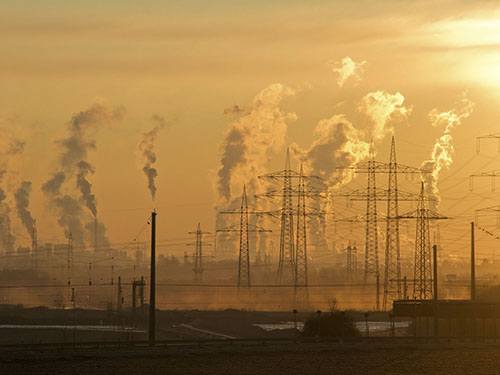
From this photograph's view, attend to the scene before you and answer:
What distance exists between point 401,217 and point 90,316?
68266 millimetres

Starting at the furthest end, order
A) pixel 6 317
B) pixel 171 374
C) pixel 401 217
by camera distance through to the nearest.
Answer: pixel 6 317, pixel 401 217, pixel 171 374

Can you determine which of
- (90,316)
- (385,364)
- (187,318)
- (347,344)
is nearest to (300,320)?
(187,318)

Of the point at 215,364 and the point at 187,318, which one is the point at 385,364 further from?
the point at 187,318

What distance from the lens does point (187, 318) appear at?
167750mm

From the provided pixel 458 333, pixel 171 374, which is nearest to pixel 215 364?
pixel 171 374

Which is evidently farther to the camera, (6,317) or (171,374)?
(6,317)

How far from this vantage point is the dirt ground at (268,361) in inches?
2406

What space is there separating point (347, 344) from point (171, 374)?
26136mm

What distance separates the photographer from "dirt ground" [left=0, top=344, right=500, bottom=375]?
6112cm

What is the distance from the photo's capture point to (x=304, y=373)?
2351 inches

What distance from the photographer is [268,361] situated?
6762 cm

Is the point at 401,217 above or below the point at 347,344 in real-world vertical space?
above

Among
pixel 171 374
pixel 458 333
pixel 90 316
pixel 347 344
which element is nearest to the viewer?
pixel 171 374

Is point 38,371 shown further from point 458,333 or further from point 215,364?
point 458,333
